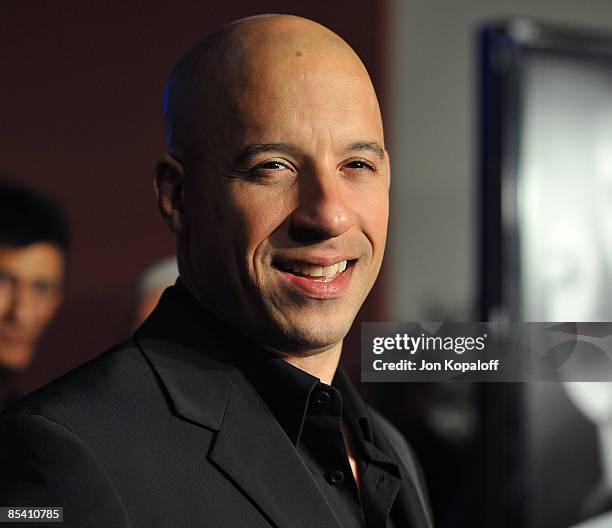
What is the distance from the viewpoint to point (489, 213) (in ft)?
3.97

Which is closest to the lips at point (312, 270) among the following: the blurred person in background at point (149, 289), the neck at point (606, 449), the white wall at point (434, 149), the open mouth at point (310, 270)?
the open mouth at point (310, 270)

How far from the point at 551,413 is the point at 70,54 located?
1.03 meters

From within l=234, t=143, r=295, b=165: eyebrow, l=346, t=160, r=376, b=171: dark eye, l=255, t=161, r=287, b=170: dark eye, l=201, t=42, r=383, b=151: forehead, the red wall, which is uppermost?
the red wall

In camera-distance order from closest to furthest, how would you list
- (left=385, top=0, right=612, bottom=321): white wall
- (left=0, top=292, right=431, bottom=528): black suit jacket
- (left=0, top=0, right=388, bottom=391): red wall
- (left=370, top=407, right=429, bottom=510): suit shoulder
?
(left=0, top=292, right=431, bottom=528): black suit jacket < (left=370, top=407, right=429, bottom=510): suit shoulder < (left=0, top=0, right=388, bottom=391): red wall < (left=385, top=0, right=612, bottom=321): white wall

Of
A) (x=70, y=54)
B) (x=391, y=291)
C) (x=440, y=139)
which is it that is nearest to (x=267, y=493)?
(x=70, y=54)

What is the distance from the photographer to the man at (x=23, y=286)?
1.12 metres

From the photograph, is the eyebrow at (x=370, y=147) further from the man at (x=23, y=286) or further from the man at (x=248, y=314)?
the man at (x=23, y=286)

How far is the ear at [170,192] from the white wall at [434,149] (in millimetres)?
1668

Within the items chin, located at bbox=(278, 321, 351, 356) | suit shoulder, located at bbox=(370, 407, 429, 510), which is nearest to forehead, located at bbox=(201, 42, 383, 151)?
chin, located at bbox=(278, 321, 351, 356)

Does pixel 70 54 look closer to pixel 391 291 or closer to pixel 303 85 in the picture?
pixel 391 291

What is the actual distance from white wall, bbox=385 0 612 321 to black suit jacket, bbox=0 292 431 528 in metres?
1.67

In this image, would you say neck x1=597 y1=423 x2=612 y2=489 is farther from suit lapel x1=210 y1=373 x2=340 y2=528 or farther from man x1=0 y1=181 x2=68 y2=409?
suit lapel x1=210 y1=373 x2=340 y2=528

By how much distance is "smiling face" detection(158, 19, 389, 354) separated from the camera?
1.94ft

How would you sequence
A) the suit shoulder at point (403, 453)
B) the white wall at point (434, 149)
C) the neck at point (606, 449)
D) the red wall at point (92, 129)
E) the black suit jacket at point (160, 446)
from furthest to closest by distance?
the white wall at point (434, 149), the red wall at point (92, 129), the neck at point (606, 449), the suit shoulder at point (403, 453), the black suit jacket at point (160, 446)
